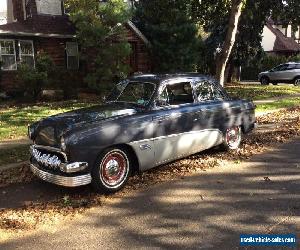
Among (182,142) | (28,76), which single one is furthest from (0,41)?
(182,142)

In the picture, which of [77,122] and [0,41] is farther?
[0,41]

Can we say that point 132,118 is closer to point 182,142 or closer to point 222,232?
point 182,142

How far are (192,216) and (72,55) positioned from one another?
18.3 m

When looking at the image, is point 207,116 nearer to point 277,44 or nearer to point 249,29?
point 249,29

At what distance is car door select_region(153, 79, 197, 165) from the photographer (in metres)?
6.65

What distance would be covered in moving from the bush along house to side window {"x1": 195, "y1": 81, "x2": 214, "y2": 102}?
12463 millimetres

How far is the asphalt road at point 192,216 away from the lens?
4582mm

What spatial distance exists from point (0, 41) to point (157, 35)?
8.08 meters

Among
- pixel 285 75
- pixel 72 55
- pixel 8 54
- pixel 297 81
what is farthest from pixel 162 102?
pixel 285 75

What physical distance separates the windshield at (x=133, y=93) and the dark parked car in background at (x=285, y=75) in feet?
77.6

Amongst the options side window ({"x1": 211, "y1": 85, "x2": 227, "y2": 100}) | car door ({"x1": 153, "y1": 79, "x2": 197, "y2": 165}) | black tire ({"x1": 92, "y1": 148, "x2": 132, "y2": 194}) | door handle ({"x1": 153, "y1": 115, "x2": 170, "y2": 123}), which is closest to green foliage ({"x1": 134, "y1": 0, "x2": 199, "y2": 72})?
side window ({"x1": 211, "y1": 85, "x2": 227, "y2": 100})

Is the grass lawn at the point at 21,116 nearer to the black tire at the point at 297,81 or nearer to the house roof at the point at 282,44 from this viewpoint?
the black tire at the point at 297,81

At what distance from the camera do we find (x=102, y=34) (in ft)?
59.8

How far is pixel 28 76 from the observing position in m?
17.3
